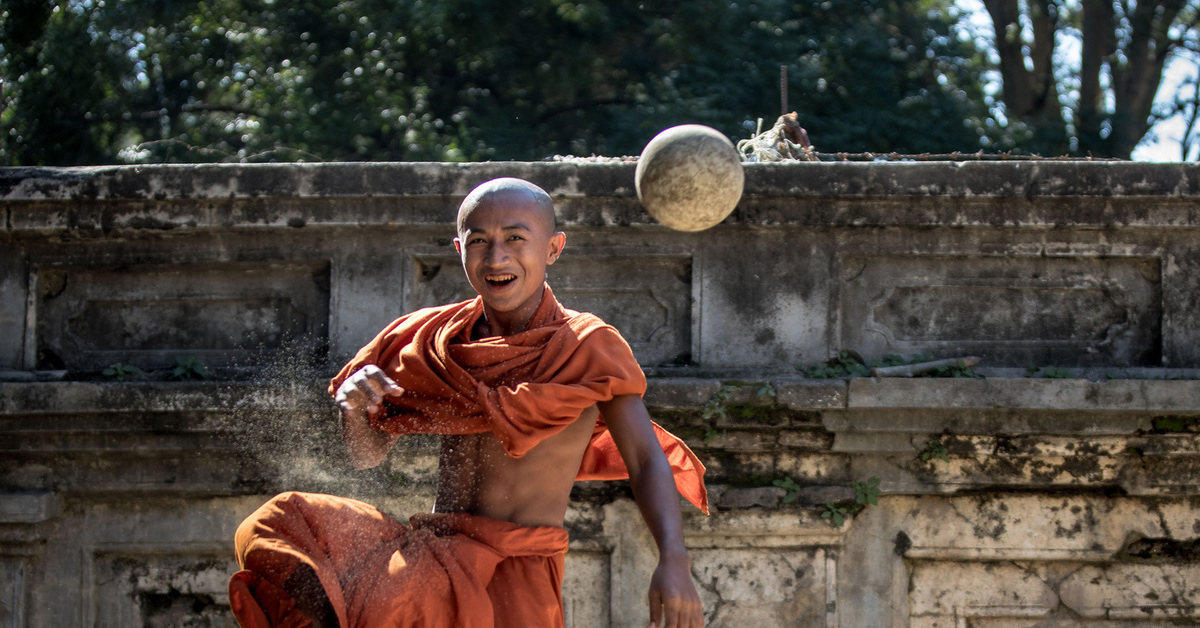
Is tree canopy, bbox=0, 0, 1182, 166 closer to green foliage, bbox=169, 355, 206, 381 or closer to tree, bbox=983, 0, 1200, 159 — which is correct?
tree, bbox=983, 0, 1200, 159

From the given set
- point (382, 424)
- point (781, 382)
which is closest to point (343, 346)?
point (382, 424)

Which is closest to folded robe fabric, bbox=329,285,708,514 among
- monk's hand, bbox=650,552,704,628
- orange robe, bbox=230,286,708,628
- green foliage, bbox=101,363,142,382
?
orange robe, bbox=230,286,708,628

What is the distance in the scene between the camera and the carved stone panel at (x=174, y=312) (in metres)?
4.70

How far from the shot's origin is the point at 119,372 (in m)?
4.58

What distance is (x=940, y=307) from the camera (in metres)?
4.59

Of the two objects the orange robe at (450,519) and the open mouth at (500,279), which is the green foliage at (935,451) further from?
the open mouth at (500,279)

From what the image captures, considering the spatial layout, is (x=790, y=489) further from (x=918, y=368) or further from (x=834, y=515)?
(x=918, y=368)

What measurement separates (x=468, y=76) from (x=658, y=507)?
801cm

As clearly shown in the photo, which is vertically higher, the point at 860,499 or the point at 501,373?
the point at 501,373

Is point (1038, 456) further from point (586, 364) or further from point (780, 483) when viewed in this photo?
point (586, 364)

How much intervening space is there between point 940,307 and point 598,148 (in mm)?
5904

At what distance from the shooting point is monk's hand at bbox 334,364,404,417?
118 inches

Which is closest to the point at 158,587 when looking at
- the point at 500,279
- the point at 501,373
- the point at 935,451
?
the point at 501,373

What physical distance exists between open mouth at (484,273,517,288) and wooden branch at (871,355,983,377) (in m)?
1.86
